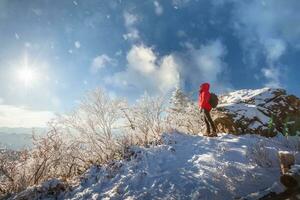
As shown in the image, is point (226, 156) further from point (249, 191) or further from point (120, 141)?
point (120, 141)

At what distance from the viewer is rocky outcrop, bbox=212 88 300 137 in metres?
15.8

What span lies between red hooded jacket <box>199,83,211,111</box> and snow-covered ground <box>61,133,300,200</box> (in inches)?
60.1

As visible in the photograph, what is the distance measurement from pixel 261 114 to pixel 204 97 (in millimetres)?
3848

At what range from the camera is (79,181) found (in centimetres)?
1285

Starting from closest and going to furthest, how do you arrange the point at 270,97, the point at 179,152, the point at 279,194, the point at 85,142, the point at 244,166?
the point at 279,194 → the point at 244,166 → the point at 179,152 → the point at 270,97 → the point at 85,142

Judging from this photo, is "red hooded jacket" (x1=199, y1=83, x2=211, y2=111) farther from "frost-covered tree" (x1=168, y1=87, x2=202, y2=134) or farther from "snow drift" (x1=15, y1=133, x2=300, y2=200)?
"frost-covered tree" (x1=168, y1=87, x2=202, y2=134)

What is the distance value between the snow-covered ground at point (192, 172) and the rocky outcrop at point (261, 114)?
1.68m

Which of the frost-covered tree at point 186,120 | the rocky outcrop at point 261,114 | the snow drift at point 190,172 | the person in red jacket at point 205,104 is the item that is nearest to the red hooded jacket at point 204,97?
the person in red jacket at point 205,104

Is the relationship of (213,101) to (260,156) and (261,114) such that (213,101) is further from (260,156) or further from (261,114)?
(260,156)

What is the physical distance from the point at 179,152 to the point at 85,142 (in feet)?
28.1

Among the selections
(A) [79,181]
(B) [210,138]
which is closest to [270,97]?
(B) [210,138]

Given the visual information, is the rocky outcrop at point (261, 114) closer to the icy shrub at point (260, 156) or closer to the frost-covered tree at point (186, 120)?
the frost-covered tree at point (186, 120)

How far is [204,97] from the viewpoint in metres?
14.9

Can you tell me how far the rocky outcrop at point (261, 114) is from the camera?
51.9ft
